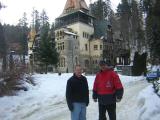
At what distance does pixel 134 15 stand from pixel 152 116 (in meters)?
59.7

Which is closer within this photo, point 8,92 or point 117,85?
point 117,85

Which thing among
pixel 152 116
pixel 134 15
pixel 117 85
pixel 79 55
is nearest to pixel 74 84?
pixel 117 85

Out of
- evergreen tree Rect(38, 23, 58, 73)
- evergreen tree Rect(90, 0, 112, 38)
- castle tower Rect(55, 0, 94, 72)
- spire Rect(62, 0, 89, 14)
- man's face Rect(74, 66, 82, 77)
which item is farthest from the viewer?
evergreen tree Rect(90, 0, 112, 38)

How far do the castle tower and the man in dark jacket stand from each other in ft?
211

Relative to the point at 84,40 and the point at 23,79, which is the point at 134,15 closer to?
the point at 84,40

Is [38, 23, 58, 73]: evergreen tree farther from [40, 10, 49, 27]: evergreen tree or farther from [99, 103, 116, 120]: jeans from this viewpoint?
[40, 10, 49, 27]: evergreen tree

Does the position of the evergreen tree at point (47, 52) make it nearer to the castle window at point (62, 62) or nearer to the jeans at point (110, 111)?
the castle window at point (62, 62)

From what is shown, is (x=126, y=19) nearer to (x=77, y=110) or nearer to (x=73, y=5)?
(x=73, y=5)

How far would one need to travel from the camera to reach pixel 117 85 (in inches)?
396

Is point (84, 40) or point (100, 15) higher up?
point (100, 15)

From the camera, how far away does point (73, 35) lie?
79.9 m

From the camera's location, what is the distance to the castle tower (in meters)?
78.4

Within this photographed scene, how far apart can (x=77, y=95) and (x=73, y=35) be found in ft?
230

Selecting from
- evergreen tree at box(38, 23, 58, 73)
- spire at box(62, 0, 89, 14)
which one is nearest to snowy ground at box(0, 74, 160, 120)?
evergreen tree at box(38, 23, 58, 73)
